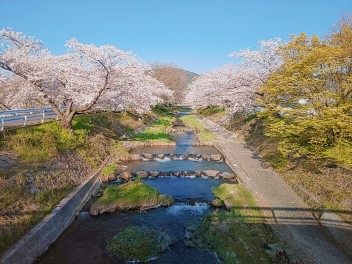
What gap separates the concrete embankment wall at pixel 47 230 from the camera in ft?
29.3

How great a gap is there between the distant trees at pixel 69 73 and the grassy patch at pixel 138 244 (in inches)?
419

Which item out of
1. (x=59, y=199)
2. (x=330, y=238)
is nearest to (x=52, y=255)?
(x=59, y=199)

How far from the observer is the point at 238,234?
11148 mm

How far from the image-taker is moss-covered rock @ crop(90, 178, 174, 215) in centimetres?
1391

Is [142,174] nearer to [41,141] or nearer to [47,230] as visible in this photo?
[41,141]

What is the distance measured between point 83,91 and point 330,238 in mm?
16926

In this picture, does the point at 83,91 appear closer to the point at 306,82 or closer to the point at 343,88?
the point at 306,82

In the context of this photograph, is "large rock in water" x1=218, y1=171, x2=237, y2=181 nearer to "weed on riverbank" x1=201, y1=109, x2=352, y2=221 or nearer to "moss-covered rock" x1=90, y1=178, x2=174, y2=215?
"weed on riverbank" x1=201, y1=109, x2=352, y2=221

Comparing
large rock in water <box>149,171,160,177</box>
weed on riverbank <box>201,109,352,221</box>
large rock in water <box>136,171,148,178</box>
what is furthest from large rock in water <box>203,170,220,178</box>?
large rock in water <box>136,171,148,178</box>

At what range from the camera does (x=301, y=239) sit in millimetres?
10547

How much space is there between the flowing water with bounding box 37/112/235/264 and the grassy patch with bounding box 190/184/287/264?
1.90 ft

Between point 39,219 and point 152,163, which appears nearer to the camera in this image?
point 39,219

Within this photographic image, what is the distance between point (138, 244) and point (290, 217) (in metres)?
6.75

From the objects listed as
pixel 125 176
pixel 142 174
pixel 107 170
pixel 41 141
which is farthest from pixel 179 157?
pixel 41 141
